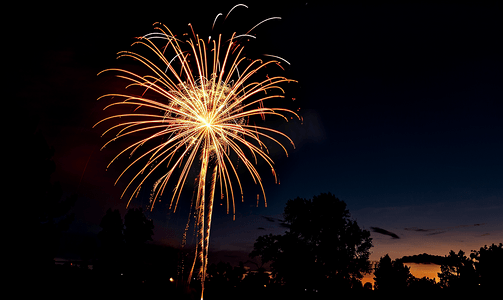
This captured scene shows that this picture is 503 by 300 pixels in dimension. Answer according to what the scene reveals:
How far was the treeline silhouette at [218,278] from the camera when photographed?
24391 mm

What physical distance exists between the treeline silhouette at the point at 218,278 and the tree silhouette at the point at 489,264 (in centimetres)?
82

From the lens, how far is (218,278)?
43.0 meters

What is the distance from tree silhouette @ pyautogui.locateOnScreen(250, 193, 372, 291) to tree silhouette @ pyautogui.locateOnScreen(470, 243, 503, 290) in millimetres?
43835

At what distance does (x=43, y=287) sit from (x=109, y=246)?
39.2 m

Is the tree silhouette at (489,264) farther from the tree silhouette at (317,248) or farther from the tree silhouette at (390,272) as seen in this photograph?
the tree silhouette at (317,248)

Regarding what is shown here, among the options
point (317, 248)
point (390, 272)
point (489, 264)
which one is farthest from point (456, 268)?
point (317, 248)

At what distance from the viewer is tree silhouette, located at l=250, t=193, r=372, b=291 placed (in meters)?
35.1


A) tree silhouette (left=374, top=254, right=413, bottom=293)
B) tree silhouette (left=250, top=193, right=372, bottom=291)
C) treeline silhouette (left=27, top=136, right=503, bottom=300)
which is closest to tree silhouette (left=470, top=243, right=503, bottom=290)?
treeline silhouette (left=27, top=136, right=503, bottom=300)

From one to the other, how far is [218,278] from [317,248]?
15869 millimetres

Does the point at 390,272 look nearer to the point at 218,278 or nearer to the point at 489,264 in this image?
the point at 489,264

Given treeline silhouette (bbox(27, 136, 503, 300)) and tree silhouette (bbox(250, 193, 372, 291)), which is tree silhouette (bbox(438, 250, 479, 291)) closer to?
treeline silhouette (bbox(27, 136, 503, 300))

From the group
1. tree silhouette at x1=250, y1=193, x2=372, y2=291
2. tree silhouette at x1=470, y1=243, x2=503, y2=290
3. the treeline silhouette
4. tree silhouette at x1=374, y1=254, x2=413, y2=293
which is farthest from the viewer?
tree silhouette at x1=374, y1=254, x2=413, y2=293

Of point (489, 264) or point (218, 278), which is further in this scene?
point (489, 264)

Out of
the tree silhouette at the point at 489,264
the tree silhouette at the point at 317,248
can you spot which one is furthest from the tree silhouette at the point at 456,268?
the tree silhouette at the point at 317,248
